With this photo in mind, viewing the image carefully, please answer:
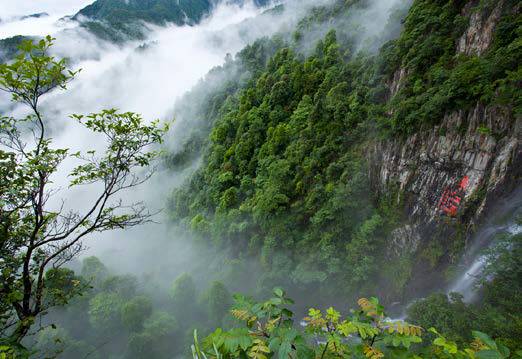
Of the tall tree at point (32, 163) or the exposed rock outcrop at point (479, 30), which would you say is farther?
the exposed rock outcrop at point (479, 30)

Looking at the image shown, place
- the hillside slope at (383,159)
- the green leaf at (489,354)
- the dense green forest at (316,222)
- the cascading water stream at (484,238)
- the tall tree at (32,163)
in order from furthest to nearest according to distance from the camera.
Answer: the hillside slope at (383,159), the cascading water stream at (484,238), the dense green forest at (316,222), the tall tree at (32,163), the green leaf at (489,354)

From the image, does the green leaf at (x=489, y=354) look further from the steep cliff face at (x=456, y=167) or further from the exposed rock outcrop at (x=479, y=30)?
the exposed rock outcrop at (x=479, y=30)

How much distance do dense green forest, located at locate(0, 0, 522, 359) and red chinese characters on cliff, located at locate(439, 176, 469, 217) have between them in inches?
18.3

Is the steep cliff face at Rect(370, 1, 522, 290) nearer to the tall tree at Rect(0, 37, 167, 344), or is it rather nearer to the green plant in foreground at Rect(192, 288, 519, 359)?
the green plant in foreground at Rect(192, 288, 519, 359)

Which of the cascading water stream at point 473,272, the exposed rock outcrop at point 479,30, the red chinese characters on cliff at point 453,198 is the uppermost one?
the exposed rock outcrop at point 479,30

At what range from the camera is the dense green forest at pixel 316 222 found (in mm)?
4723

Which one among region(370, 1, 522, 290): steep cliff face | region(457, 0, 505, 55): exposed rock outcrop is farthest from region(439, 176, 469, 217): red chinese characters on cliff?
region(457, 0, 505, 55): exposed rock outcrop

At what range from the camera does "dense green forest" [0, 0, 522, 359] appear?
4.72 meters

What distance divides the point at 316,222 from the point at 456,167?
8847 millimetres

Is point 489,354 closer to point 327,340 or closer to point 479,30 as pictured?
point 327,340

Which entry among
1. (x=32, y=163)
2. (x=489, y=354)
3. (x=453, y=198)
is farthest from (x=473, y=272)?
(x=32, y=163)

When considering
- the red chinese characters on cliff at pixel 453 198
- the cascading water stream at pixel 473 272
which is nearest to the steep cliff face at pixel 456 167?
the red chinese characters on cliff at pixel 453 198

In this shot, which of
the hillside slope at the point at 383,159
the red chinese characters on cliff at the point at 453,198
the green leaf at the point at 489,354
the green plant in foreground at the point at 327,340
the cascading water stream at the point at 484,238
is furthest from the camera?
the red chinese characters on cliff at the point at 453,198

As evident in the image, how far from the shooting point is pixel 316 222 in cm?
2012
